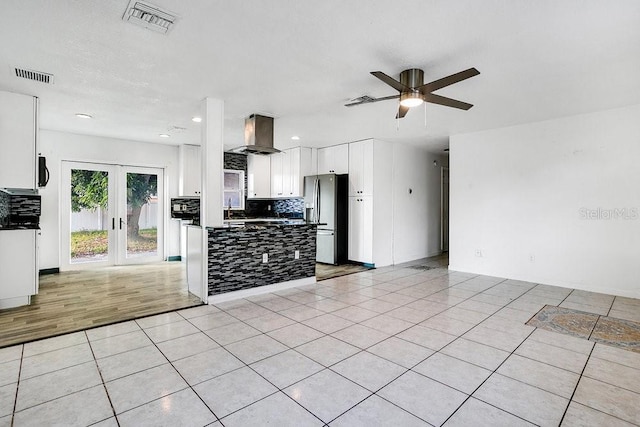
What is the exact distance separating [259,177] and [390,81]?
5354mm

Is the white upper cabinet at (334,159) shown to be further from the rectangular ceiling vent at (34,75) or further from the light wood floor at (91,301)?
Result: the rectangular ceiling vent at (34,75)

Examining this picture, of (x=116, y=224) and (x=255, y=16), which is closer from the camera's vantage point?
(x=255, y=16)

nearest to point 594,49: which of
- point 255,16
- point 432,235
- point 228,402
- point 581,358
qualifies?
point 581,358

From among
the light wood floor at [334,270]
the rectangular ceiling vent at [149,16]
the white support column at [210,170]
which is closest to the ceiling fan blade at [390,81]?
the rectangular ceiling vent at [149,16]

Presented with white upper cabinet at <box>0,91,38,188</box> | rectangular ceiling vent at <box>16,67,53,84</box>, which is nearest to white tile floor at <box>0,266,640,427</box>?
white upper cabinet at <box>0,91,38,188</box>

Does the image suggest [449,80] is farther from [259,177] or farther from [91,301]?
[259,177]

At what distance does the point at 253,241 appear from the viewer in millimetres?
4301

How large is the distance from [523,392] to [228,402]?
183cm

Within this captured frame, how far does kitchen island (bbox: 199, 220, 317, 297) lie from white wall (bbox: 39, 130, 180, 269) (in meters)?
3.33

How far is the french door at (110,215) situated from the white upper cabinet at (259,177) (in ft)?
6.12

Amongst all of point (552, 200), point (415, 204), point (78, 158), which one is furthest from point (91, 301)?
point (552, 200)

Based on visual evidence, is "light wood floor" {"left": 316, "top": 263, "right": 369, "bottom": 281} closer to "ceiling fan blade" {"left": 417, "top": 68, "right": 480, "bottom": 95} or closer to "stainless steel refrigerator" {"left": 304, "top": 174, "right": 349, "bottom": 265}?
"stainless steel refrigerator" {"left": 304, "top": 174, "right": 349, "bottom": 265}

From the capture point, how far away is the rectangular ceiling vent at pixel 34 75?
3160 mm

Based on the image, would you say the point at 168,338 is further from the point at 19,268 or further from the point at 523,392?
the point at 523,392
